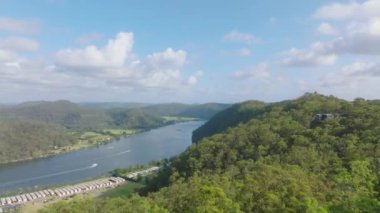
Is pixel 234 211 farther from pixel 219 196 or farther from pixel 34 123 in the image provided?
pixel 34 123

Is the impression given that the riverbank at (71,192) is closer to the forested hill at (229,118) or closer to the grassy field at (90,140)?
the forested hill at (229,118)

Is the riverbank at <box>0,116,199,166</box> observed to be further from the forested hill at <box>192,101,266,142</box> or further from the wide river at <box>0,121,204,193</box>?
the forested hill at <box>192,101,266,142</box>

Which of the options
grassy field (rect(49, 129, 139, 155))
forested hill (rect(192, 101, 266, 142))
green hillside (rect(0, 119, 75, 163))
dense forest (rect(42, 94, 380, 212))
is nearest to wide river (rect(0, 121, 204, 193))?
grassy field (rect(49, 129, 139, 155))

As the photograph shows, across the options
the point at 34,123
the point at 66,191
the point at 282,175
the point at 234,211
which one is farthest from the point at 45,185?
the point at 34,123

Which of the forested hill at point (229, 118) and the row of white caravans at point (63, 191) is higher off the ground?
the forested hill at point (229, 118)

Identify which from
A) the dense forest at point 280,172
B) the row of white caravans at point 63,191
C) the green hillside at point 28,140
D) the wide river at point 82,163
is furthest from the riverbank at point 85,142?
the dense forest at point 280,172

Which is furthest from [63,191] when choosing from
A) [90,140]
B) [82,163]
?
[90,140]
